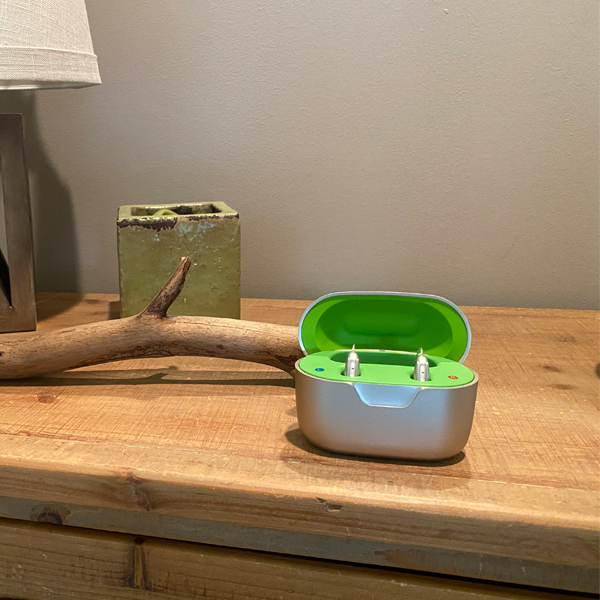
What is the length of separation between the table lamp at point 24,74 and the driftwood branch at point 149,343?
13 centimetres

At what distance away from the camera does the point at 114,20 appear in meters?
0.83

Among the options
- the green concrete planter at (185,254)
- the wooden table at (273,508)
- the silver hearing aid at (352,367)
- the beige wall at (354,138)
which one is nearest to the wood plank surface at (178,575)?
the wooden table at (273,508)

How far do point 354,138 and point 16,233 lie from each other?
436 mm

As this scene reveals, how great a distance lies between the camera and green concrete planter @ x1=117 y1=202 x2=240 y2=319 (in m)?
0.66

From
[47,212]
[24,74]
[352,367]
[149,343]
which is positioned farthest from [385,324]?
[47,212]

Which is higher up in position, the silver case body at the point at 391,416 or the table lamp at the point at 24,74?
the table lamp at the point at 24,74

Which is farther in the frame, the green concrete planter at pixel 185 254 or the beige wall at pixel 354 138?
the beige wall at pixel 354 138

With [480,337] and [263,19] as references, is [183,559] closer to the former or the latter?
[480,337]

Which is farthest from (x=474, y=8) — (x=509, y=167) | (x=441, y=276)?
(x=441, y=276)

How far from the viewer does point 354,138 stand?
83 centimetres

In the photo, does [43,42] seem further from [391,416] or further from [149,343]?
[391,416]

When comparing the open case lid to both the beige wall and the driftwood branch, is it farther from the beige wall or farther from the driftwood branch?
the beige wall

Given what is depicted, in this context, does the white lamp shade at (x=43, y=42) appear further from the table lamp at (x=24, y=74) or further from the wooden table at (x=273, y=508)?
the wooden table at (x=273, y=508)

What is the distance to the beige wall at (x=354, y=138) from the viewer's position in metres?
0.78
